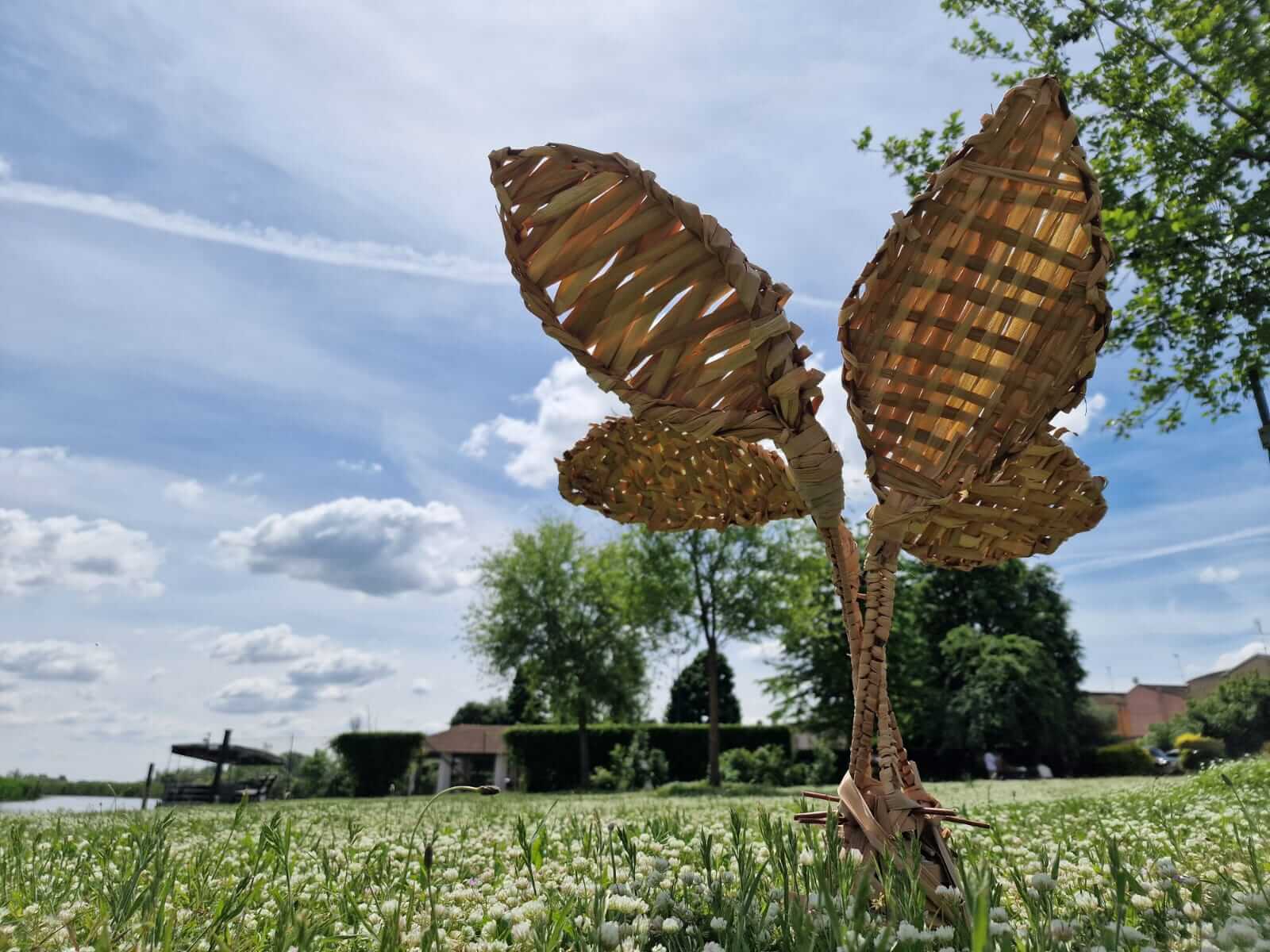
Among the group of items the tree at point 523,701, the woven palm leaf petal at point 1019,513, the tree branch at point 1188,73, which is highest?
the tree branch at point 1188,73

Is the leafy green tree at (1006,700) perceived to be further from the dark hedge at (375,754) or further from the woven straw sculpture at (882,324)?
the woven straw sculpture at (882,324)

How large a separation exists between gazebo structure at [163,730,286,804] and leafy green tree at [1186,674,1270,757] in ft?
136

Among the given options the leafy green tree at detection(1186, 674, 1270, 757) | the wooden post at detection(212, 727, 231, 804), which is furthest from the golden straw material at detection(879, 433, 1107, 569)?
the leafy green tree at detection(1186, 674, 1270, 757)

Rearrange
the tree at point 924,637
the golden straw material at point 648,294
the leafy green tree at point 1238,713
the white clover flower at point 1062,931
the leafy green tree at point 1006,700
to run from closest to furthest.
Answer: the white clover flower at point 1062,931, the golden straw material at point 648,294, the tree at point 924,637, the leafy green tree at point 1006,700, the leafy green tree at point 1238,713

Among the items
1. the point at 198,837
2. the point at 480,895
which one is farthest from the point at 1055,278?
the point at 198,837

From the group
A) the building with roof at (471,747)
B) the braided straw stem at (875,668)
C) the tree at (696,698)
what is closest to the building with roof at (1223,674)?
the tree at (696,698)

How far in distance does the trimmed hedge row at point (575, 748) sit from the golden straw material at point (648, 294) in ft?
108

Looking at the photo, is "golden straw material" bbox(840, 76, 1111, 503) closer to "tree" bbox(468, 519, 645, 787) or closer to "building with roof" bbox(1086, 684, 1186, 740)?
"tree" bbox(468, 519, 645, 787)

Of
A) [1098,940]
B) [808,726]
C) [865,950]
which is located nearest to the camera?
[865,950]

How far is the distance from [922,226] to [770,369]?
26.9 inches

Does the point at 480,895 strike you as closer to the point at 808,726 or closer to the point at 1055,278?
the point at 1055,278

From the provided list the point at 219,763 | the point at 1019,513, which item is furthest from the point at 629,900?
the point at 219,763

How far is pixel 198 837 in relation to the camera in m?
5.02

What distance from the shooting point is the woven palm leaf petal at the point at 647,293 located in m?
2.21
